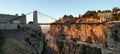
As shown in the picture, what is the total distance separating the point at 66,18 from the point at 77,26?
318 inches

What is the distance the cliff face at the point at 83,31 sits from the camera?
46.2 metres

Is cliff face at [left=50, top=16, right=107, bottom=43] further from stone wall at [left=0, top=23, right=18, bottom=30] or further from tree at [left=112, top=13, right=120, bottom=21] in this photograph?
stone wall at [left=0, top=23, right=18, bottom=30]

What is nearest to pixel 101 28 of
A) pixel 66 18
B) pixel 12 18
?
pixel 66 18

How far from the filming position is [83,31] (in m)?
53.5

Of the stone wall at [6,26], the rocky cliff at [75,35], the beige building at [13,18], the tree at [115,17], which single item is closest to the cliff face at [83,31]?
the rocky cliff at [75,35]

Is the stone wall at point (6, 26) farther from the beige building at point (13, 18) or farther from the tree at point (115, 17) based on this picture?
the tree at point (115, 17)

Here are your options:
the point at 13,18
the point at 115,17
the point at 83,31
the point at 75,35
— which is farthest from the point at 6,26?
the point at 75,35

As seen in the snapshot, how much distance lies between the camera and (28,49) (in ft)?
45.5

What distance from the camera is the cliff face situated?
46250mm

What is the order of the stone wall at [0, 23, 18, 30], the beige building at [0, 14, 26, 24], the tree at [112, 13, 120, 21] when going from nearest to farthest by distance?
the stone wall at [0, 23, 18, 30], the beige building at [0, 14, 26, 24], the tree at [112, 13, 120, 21]

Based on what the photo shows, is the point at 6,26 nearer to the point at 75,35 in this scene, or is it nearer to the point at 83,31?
the point at 83,31

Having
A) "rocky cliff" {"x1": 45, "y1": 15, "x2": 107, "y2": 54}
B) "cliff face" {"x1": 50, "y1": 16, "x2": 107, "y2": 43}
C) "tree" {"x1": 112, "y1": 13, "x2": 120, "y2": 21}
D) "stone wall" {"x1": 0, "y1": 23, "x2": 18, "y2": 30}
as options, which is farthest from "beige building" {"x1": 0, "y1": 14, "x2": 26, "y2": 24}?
"tree" {"x1": 112, "y1": 13, "x2": 120, "y2": 21}

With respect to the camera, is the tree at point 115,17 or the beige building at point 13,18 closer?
the beige building at point 13,18

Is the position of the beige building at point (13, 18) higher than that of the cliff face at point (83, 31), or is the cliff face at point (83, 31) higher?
the beige building at point (13, 18)
